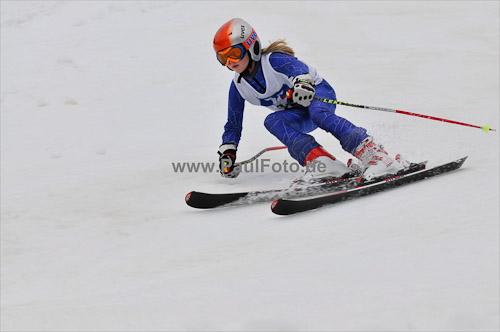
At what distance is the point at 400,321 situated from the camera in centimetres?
240

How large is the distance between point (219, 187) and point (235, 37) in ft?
4.34

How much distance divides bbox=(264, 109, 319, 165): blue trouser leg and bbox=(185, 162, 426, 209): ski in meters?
0.27

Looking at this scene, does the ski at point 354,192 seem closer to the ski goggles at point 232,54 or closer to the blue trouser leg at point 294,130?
the blue trouser leg at point 294,130

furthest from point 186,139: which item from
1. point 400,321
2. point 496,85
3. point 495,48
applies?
point 495,48

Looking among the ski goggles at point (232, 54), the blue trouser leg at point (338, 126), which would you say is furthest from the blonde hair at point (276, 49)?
the blue trouser leg at point (338, 126)

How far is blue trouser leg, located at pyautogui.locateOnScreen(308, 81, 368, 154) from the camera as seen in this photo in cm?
449

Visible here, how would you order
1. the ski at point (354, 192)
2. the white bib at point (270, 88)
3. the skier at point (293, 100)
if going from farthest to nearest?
the white bib at point (270, 88), the skier at point (293, 100), the ski at point (354, 192)

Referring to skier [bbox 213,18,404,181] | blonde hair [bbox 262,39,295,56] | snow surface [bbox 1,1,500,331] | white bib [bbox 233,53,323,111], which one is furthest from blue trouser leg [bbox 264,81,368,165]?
snow surface [bbox 1,1,500,331]

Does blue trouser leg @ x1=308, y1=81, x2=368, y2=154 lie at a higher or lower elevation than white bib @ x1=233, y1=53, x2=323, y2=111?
lower

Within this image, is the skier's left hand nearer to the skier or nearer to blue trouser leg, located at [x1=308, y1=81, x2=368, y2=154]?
the skier

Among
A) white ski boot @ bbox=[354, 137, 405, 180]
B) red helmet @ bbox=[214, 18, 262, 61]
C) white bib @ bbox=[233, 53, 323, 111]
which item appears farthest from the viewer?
white bib @ bbox=[233, 53, 323, 111]

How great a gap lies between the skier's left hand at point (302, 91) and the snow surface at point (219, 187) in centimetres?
83

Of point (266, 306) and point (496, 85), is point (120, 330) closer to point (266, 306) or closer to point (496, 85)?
point (266, 306)

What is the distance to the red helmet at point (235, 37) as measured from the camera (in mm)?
4590
